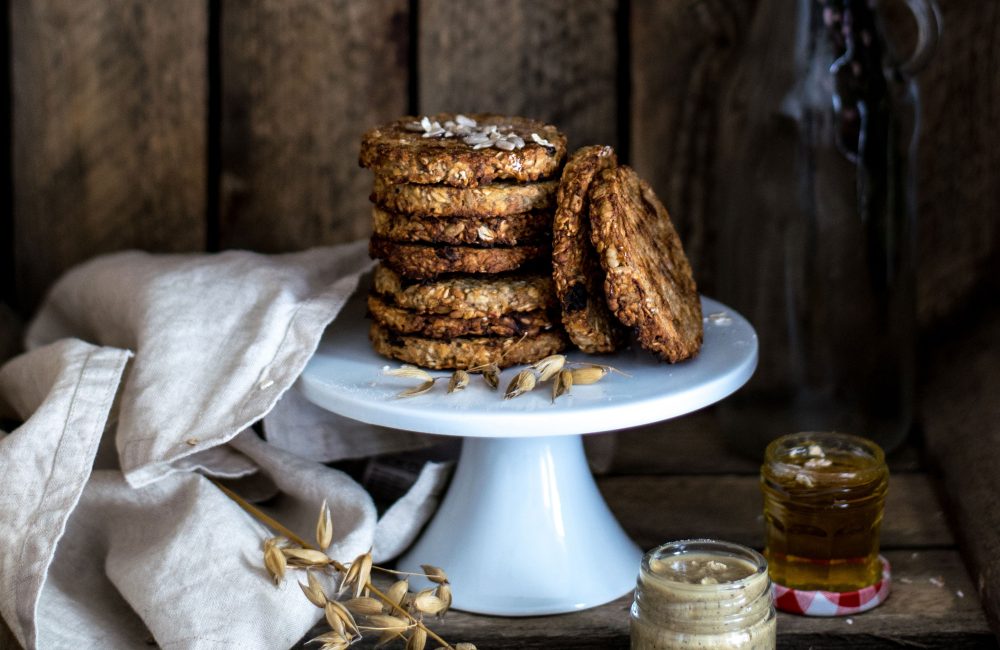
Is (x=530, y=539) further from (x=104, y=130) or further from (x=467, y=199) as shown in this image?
(x=104, y=130)

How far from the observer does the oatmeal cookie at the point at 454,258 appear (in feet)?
3.34

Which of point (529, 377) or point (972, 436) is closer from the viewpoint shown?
point (529, 377)

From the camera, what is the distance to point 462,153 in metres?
1.00

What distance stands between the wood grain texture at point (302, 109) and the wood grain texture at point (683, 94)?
0.29 m

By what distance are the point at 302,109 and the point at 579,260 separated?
601 millimetres

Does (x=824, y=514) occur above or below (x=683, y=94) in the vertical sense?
below

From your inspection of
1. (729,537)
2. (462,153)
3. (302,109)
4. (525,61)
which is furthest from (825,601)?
(302,109)

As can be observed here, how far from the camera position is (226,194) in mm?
1506

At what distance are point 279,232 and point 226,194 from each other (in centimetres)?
8

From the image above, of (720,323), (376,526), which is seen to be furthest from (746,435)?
(376,526)

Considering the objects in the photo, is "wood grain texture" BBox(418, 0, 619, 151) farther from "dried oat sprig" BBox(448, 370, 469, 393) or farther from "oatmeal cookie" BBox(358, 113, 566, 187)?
"dried oat sprig" BBox(448, 370, 469, 393)

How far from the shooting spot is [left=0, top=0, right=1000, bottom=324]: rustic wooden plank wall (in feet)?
4.77

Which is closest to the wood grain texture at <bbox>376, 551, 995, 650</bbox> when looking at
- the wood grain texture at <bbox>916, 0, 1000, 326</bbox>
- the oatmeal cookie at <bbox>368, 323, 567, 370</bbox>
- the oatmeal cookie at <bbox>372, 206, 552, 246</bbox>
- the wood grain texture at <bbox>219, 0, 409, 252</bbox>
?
the oatmeal cookie at <bbox>368, 323, 567, 370</bbox>

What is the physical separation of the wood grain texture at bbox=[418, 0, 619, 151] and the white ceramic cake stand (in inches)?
15.9
